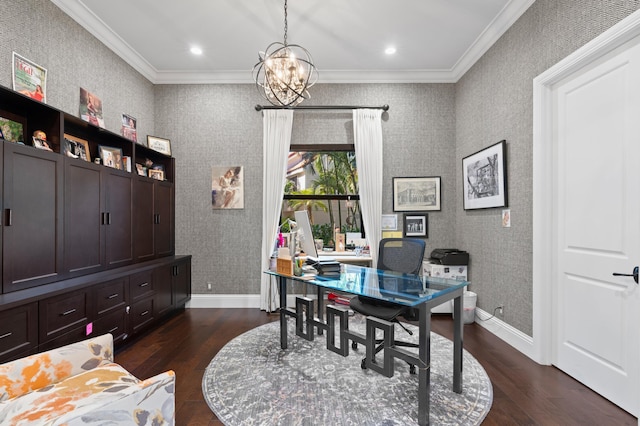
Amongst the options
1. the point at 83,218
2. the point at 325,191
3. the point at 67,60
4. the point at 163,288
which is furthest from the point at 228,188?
the point at 67,60

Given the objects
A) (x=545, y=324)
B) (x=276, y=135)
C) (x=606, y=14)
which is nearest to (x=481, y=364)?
(x=545, y=324)

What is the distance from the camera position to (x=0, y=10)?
92.1 inches

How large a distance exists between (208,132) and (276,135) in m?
1.00

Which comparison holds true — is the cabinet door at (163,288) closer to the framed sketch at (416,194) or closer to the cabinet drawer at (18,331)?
the cabinet drawer at (18,331)

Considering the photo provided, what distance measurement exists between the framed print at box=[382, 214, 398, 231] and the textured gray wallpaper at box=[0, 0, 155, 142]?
3.51m

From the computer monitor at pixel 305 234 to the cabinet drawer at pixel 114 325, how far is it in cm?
186

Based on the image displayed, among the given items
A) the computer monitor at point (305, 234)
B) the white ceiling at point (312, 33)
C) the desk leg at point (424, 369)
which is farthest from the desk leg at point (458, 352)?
the white ceiling at point (312, 33)

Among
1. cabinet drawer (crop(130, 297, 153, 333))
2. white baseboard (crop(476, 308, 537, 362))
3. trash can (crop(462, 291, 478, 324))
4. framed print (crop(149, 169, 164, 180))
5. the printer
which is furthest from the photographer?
framed print (crop(149, 169, 164, 180))

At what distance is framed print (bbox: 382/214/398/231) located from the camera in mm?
4336

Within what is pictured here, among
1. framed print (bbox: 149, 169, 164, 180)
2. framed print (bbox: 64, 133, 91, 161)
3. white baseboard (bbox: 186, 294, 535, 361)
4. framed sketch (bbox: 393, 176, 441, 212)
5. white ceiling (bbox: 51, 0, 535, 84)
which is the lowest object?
white baseboard (bbox: 186, 294, 535, 361)

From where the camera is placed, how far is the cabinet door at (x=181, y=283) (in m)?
3.92

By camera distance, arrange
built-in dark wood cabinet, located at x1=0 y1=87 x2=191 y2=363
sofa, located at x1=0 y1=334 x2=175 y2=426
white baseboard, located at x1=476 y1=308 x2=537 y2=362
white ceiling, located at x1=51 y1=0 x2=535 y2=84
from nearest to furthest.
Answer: sofa, located at x1=0 y1=334 x2=175 y2=426
built-in dark wood cabinet, located at x1=0 y1=87 x2=191 y2=363
white baseboard, located at x1=476 y1=308 x2=537 y2=362
white ceiling, located at x1=51 y1=0 x2=535 y2=84

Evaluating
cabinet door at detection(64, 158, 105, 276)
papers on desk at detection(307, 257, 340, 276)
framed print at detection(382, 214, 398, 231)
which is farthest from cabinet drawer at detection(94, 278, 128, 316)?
framed print at detection(382, 214, 398, 231)

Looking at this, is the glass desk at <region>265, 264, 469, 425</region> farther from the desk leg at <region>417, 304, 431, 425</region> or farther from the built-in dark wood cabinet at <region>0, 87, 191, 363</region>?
the built-in dark wood cabinet at <region>0, 87, 191, 363</region>
